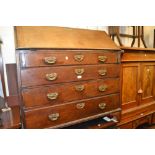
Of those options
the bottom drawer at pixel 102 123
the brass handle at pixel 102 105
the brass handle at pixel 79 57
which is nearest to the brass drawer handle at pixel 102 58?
the brass handle at pixel 79 57

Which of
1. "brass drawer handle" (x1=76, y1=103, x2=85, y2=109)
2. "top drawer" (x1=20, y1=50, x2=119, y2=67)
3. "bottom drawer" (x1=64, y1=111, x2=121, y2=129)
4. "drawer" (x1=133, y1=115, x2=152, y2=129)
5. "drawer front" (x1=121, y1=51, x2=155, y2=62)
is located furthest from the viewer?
"drawer" (x1=133, y1=115, x2=152, y2=129)

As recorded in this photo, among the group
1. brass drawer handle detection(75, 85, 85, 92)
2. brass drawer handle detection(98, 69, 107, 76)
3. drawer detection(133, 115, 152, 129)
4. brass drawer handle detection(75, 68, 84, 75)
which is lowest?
drawer detection(133, 115, 152, 129)

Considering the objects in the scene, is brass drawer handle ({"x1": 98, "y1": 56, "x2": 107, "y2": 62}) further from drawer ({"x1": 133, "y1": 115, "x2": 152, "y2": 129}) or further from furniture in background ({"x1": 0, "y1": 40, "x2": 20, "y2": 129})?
drawer ({"x1": 133, "y1": 115, "x2": 152, "y2": 129})

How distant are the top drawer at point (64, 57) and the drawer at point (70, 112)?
0.31 m

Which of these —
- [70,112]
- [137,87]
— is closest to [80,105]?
[70,112]

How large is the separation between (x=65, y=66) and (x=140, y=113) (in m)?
1.14

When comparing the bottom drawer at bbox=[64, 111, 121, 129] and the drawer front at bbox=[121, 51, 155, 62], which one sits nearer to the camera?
the bottom drawer at bbox=[64, 111, 121, 129]

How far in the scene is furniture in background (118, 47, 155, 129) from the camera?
1507mm

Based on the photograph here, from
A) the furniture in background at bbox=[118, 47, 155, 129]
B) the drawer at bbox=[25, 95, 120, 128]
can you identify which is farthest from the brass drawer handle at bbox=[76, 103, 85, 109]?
the furniture in background at bbox=[118, 47, 155, 129]

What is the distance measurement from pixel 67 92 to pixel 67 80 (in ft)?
0.30

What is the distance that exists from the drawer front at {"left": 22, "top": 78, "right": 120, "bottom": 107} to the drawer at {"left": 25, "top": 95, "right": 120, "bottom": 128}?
46 mm

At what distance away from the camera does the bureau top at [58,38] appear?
98cm
